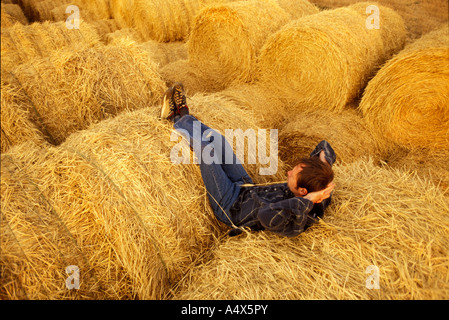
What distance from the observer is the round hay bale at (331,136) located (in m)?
3.57

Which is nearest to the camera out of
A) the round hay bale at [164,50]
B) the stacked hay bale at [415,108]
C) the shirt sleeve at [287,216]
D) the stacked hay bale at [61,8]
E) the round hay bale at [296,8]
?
the shirt sleeve at [287,216]

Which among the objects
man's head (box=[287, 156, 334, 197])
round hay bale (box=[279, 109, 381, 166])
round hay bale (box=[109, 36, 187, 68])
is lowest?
round hay bale (box=[279, 109, 381, 166])

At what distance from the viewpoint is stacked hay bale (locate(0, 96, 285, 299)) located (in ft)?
6.01

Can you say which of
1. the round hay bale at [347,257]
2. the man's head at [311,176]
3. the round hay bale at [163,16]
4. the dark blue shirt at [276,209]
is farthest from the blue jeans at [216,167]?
the round hay bale at [163,16]

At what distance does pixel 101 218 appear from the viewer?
2.03m

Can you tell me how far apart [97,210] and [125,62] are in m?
1.92

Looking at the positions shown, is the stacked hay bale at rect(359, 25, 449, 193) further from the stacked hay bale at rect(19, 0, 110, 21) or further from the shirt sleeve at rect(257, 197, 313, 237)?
the stacked hay bale at rect(19, 0, 110, 21)

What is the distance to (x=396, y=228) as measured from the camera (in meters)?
2.04

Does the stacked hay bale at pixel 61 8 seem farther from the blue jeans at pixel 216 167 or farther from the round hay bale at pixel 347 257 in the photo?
the round hay bale at pixel 347 257

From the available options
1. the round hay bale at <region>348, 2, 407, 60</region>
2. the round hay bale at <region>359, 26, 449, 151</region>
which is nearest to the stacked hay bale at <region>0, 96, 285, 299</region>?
the round hay bale at <region>359, 26, 449, 151</region>

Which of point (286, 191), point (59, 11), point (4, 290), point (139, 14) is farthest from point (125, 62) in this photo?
point (59, 11)

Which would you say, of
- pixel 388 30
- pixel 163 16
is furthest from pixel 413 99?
pixel 163 16

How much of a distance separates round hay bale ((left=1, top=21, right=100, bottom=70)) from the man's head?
2701 mm

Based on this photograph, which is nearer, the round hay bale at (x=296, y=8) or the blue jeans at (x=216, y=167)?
the blue jeans at (x=216, y=167)
